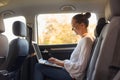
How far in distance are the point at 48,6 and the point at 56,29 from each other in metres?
0.32

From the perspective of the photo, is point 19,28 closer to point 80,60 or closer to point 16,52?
point 16,52

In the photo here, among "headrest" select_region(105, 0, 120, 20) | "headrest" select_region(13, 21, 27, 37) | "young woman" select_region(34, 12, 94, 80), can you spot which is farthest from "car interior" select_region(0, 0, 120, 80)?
"headrest" select_region(105, 0, 120, 20)

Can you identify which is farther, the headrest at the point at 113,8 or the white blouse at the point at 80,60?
the white blouse at the point at 80,60

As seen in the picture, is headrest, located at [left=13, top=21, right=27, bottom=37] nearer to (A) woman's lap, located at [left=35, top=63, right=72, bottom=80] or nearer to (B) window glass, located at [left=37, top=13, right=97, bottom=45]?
(B) window glass, located at [left=37, top=13, right=97, bottom=45]

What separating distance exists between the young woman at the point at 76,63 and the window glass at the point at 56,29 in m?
0.64

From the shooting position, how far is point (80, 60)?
8.71ft

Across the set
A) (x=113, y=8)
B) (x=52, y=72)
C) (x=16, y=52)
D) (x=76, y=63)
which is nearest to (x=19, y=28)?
(x=16, y=52)

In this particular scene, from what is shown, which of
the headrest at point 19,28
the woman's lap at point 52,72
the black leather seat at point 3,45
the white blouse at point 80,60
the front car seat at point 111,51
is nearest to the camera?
the front car seat at point 111,51

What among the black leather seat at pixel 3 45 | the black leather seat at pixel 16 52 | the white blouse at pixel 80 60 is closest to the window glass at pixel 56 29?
the black leather seat at pixel 16 52

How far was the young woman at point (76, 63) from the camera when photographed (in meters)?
2.64

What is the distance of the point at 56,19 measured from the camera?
11.9 feet

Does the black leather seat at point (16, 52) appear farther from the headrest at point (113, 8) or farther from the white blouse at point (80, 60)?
the headrest at point (113, 8)

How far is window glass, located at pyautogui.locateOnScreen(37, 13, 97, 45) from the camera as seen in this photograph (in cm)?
359

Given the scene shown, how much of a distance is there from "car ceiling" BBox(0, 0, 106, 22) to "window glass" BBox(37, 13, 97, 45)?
0.29 feet
